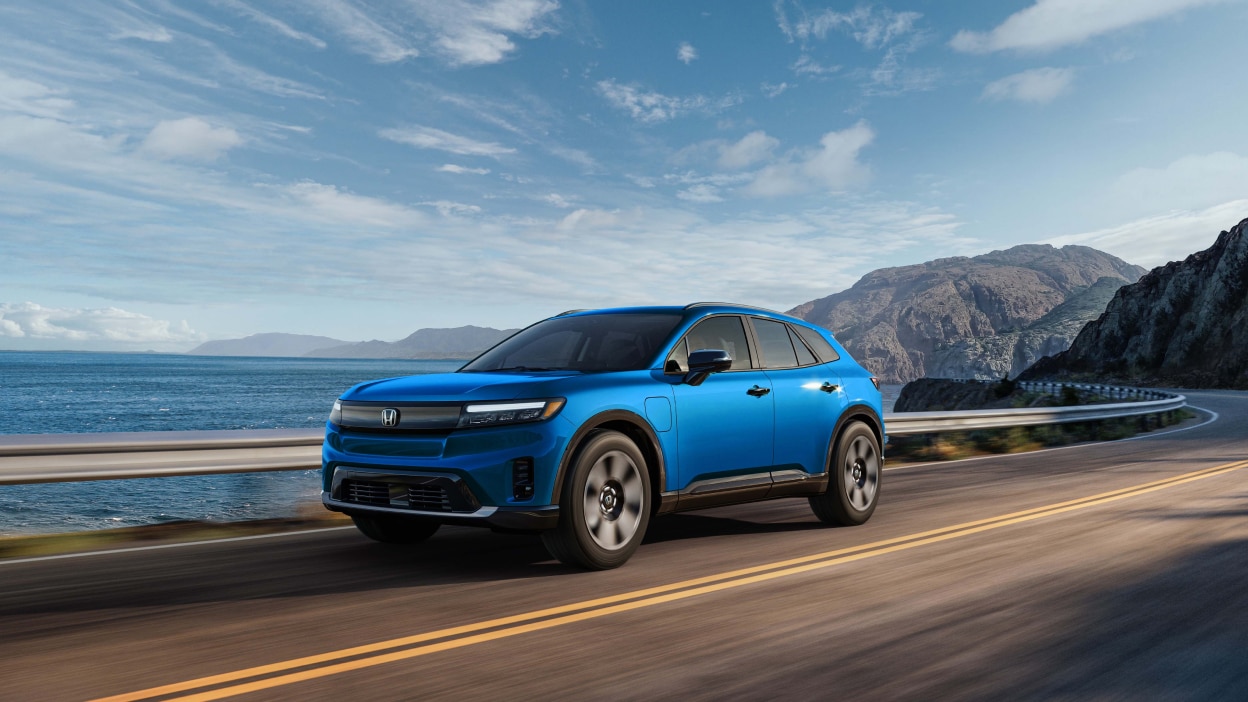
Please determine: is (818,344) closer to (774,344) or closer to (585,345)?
(774,344)

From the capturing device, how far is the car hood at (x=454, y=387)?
227 inches

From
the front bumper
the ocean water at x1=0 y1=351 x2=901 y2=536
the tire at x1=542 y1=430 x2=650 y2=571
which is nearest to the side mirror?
the tire at x1=542 y1=430 x2=650 y2=571

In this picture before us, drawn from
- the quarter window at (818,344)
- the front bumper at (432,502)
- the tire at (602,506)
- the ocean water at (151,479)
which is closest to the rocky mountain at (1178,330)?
the ocean water at (151,479)

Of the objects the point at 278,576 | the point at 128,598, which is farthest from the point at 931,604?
the point at 128,598

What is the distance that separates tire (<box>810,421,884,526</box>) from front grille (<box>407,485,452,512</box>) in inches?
137

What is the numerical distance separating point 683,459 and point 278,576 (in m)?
2.66

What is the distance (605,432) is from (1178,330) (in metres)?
84.6

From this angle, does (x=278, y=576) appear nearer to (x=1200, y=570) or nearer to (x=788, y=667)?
(x=788, y=667)

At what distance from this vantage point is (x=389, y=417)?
589cm

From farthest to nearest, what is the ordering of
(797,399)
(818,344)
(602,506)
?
(818,344) < (797,399) < (602,506)

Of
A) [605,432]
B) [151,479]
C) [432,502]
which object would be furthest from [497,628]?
[151,479]

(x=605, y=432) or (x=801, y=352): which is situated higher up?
(x=801, y=352)

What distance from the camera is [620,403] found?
20.0ft

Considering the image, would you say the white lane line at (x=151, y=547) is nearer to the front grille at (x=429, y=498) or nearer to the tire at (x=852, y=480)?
the front grille at (x=429, y=498)
